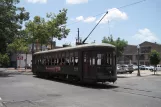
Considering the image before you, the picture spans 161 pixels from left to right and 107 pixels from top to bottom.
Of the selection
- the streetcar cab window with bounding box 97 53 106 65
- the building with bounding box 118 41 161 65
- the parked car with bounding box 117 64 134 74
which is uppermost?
the building with bounding box 118 41 161 65

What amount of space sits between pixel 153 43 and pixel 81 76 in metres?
74.7

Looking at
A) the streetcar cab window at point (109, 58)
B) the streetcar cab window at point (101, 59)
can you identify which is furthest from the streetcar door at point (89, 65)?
the streetcar cab window at point (109, 58)

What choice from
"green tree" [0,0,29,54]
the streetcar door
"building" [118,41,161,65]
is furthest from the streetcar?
"building" [118,41,161,65]

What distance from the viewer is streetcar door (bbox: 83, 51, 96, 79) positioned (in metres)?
19.3

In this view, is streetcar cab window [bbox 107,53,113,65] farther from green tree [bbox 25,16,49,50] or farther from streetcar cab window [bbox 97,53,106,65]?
green tree [bbox 25,16,49,50]

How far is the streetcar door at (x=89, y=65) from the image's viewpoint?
1931 cm

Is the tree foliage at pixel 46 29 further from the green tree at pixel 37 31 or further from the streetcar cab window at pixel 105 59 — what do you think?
the streetcar cab window at pixel 105 59

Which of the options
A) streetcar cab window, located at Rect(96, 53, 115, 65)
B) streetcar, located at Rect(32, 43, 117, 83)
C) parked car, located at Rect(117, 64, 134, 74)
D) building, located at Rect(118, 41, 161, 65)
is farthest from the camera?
building, located at Rect(118, 41, 161, 65)

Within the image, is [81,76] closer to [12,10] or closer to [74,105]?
[74,105]

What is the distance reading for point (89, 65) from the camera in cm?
1972

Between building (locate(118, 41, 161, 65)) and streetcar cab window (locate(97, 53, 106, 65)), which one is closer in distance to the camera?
streetcar cab window (locate(97, 53, 106, 65))

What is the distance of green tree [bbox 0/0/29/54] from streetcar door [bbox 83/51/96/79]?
63.5 feet

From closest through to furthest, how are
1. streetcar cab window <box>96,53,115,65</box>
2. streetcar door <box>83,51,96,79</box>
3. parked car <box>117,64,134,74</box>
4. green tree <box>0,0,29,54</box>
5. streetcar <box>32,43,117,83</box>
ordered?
streetcar <box>32,43,117,83</box>, streetcar door <box>83,51,96,79</box>, streetcar cab window <box>96,53,115,65</box>, green tree <box>0,0,29,54</box>, parked car <box>117,64,134,74</box>

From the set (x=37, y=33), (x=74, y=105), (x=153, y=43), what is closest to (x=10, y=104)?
(x=74, y=105)
